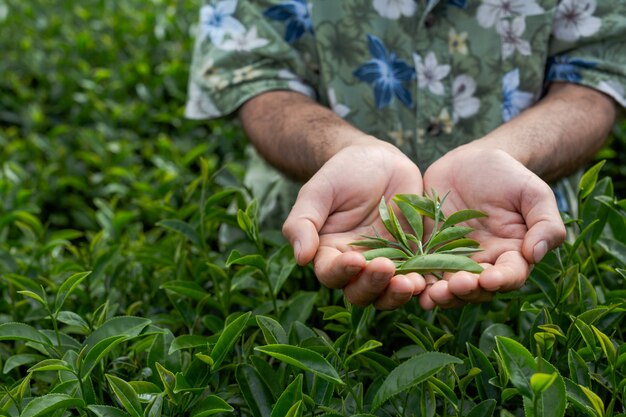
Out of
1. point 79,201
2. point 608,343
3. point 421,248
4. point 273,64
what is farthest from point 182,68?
point 608,343

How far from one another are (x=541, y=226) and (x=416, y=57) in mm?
786

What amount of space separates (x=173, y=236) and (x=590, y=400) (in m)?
0.99

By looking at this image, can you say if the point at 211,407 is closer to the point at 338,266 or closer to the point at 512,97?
the point at 338,266

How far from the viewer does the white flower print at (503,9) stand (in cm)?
181

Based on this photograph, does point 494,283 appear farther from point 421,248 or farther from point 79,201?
point 79,201

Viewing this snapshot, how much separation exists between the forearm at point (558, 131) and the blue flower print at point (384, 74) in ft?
0.94

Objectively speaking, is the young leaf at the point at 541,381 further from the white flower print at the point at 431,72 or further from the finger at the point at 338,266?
the white flower print at the point at 431,72

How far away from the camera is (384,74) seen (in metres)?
1.89

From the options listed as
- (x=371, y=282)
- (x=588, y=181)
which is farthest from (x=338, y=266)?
(x=588, y=181)

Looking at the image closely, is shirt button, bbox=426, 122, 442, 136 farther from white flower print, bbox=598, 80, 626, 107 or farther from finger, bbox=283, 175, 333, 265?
finger, bbox=283, 175, 333, 265

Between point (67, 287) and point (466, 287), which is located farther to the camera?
point (67, 287)

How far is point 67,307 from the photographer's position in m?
1.53

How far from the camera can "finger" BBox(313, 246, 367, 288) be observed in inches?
42.8

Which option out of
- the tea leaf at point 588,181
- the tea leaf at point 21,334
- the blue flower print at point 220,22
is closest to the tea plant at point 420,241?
the tea leaf at point 588,181
